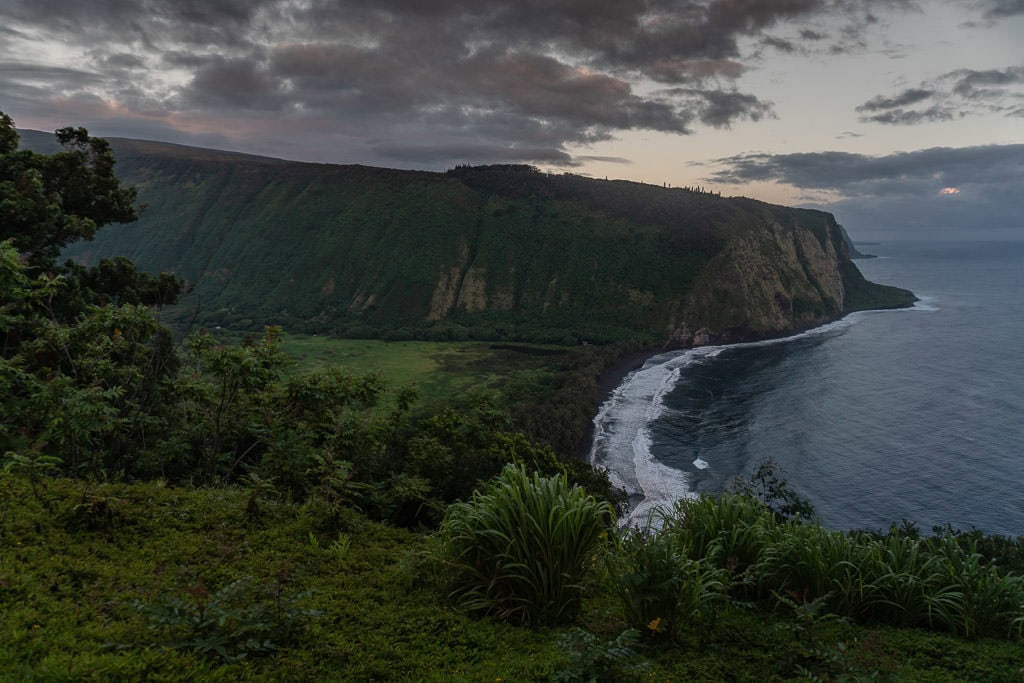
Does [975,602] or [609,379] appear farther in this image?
[609,379]

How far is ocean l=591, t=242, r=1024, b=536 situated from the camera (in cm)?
4684

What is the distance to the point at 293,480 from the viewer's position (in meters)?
9.05

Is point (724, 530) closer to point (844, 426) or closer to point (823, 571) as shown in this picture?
point (823, 571)

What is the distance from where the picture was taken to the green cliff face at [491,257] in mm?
129250

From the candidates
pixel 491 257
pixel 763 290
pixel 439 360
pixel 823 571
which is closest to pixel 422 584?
pixel 823 571

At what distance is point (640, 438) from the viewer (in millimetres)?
61781

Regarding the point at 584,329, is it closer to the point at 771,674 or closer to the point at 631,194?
the point at 631,194

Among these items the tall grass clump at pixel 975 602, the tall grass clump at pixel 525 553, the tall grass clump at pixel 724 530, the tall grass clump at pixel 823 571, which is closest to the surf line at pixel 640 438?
the tall grass clump at pixel 724 530

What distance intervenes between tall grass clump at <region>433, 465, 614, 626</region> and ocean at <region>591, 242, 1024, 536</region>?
2731 centimetres

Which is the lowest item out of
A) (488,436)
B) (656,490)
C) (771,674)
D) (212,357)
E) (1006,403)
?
(656,490)

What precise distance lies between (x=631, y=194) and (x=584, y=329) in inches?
2719

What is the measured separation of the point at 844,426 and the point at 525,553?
7116 cm

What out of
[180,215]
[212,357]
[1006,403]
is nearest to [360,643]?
[212,357]

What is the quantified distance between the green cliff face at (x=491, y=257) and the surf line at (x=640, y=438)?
2288cm
